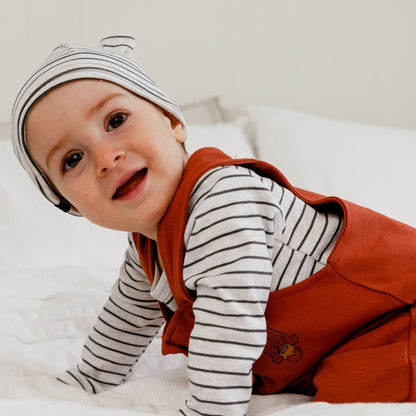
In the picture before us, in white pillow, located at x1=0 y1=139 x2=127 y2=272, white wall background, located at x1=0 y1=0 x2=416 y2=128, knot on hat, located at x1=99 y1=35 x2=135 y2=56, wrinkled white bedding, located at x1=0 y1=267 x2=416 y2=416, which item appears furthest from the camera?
white wall background, located at x1=0 y1=0 x2=416 y2=128

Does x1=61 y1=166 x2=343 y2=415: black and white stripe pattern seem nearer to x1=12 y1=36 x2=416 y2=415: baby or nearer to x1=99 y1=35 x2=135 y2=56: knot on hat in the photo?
x1=12 y1=36 x2=416 y2=415: baby

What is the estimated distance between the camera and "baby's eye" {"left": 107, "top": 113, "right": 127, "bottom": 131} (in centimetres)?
88

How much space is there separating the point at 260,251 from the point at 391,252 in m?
0.22

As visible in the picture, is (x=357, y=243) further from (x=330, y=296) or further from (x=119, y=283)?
(x=119, y=283)

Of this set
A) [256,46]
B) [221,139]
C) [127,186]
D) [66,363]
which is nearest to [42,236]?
[66,363]

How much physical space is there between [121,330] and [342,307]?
1.30 feet

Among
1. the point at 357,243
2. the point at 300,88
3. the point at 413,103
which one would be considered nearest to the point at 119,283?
the point at 357,243

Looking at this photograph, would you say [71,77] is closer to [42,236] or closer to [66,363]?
[66,363]

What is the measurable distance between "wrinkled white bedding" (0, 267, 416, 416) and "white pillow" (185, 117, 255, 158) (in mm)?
447

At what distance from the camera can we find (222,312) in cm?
82

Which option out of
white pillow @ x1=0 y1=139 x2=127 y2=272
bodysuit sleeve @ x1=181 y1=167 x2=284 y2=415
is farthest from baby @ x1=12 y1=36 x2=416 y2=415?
white pillow @ x1=0 y1=139 x2=127 y2=272

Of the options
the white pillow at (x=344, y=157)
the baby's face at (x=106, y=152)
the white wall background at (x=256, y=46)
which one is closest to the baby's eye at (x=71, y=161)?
the baby's face at (x=106, y=152)

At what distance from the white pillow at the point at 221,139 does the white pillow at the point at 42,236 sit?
1.11 ft

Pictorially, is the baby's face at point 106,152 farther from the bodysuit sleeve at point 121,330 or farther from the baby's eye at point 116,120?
the bodysuit sleeve at point 121,330
